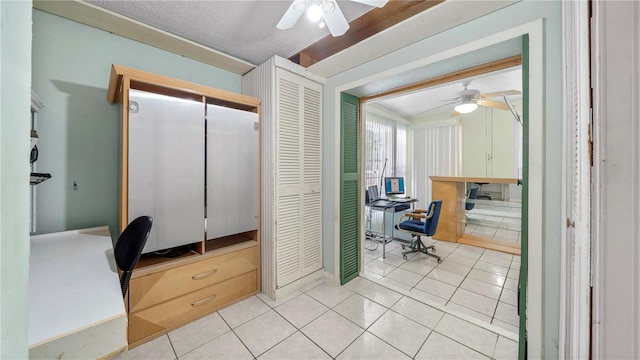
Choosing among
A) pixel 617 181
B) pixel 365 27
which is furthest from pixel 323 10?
pixel 617 181

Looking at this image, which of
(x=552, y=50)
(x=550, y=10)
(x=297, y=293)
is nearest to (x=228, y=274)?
(x=297, y=293)

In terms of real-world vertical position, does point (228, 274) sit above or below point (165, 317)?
above

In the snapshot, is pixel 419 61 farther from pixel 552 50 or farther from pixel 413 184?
pixel 413 184

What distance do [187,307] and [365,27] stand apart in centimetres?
288

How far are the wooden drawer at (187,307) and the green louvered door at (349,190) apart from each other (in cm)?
105

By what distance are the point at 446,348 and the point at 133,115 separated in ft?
9.33

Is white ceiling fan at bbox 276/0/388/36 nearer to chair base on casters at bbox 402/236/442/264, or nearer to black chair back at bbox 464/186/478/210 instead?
chair base on casters at bbox 402/236/442/264

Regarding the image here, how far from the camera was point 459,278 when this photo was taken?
2.70 m

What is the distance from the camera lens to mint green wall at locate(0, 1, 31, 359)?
0.29 metres

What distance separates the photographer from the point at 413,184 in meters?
6.35

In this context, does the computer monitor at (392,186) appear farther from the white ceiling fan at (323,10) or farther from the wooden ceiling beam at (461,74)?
the white ceiling fan at (323,10)

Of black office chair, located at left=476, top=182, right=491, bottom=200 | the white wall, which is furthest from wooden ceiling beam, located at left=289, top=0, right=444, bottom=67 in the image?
black office chair, located at left=476, top=182, right=491, bottom=200

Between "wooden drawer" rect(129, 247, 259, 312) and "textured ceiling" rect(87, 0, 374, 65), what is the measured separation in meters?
2.08

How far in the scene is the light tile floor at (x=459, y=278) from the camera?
2.11 meters
